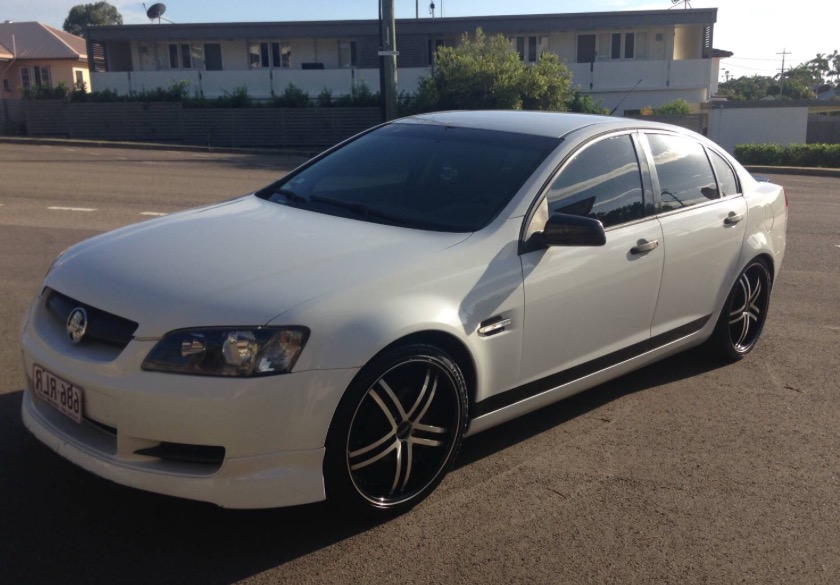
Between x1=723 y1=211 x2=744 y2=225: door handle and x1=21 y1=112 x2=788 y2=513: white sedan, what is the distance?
20 mm

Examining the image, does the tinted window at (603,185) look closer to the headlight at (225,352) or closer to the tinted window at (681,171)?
the tinted window at (681,171)

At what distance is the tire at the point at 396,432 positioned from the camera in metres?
3.48

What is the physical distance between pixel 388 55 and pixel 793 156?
14.1 meters

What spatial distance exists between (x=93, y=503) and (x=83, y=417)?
0.49 m

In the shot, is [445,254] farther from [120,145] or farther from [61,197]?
[120,145]

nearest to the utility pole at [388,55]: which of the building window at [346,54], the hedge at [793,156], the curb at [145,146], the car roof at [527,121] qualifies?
the curb at [145,146]

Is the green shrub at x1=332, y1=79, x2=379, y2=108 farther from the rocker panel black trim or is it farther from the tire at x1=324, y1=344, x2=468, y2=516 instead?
the tire at x1=324, y1=344, x2=468, y2=516

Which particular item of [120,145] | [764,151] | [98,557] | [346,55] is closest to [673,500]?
[98,557]

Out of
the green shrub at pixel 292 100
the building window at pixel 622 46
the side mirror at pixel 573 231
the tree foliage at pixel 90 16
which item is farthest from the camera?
the tree foliage at pixel 90 16

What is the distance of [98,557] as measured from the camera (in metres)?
3.36

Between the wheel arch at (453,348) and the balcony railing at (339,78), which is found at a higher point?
the balcony railing at (339,78)

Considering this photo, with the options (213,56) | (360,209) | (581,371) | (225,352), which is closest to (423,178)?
(360,209)

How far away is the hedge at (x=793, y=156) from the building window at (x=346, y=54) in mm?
20655

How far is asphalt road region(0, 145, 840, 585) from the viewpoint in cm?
340
